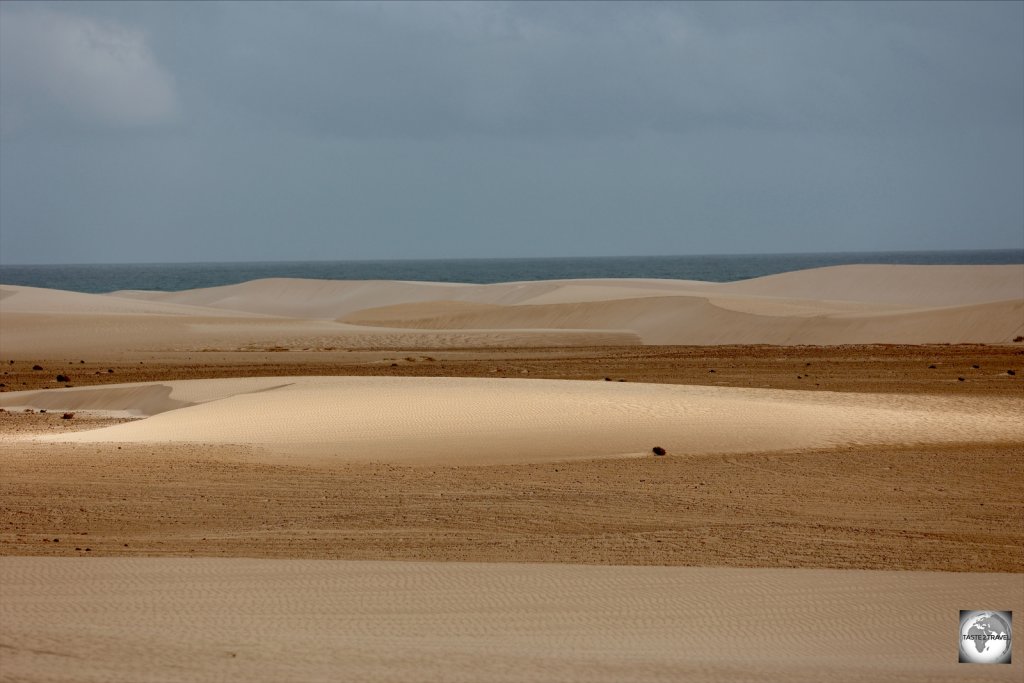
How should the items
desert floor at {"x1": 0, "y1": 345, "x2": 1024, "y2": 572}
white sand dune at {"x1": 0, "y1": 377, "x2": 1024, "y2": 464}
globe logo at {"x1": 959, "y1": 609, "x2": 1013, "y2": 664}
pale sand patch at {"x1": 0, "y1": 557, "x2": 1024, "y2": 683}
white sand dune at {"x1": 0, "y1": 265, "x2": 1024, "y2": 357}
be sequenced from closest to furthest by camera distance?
pale sand patch at {"x1": 0, "y1": 557, "x2": 1024, "y2": 683}, globe logo at {"x1": 959, "y1": 609, "x2": 1013, "y2": 664}, desert floor at {"x1": 0, "y1": 345, "x2": 1024, "y2": 572}, white sand dune at {"x1": 0, "y1": 377, "x2": 1024, "y2": 464}, white sand dune at {"x1": 0, "y1": 265, "x2": 1024, "y2": 357}

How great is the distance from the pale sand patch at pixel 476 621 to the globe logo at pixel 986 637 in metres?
0.11

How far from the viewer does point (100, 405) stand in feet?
62.4

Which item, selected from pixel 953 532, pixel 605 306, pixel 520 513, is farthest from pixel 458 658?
pixel 605 306

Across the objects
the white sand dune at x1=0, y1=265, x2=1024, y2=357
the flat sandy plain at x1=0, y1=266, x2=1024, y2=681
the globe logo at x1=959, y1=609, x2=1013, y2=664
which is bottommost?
the globe logo at x1=959, y1=609, x2=1013, y2=664

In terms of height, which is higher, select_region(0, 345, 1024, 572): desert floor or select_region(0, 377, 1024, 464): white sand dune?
select_region(0, 377, 1024, 464): white sand dune

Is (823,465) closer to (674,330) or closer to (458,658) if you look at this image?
(458,658)

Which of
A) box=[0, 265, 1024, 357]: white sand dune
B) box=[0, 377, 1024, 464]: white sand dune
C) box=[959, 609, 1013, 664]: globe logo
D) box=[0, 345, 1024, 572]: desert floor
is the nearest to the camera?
box=[959, 609, 1013, 664]: globe logo

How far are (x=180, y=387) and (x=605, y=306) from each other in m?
25.4

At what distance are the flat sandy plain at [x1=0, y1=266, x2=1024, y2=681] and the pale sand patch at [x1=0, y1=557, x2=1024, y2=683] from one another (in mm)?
23

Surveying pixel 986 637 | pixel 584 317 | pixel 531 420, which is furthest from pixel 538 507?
pixel 584 317

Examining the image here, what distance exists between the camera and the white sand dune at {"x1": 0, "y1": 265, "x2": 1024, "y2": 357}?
32.4 meters

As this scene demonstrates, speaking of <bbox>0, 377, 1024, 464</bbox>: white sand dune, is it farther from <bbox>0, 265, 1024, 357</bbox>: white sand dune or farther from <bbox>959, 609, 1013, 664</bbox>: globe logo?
<bbox>0, 265, 1024, 357</bbox>: white sand dune

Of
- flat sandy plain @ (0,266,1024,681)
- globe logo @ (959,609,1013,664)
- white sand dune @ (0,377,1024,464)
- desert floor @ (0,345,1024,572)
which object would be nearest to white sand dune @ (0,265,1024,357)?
flat sandy plain @ (0,266,1024,681)

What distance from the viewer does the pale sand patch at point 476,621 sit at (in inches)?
215
